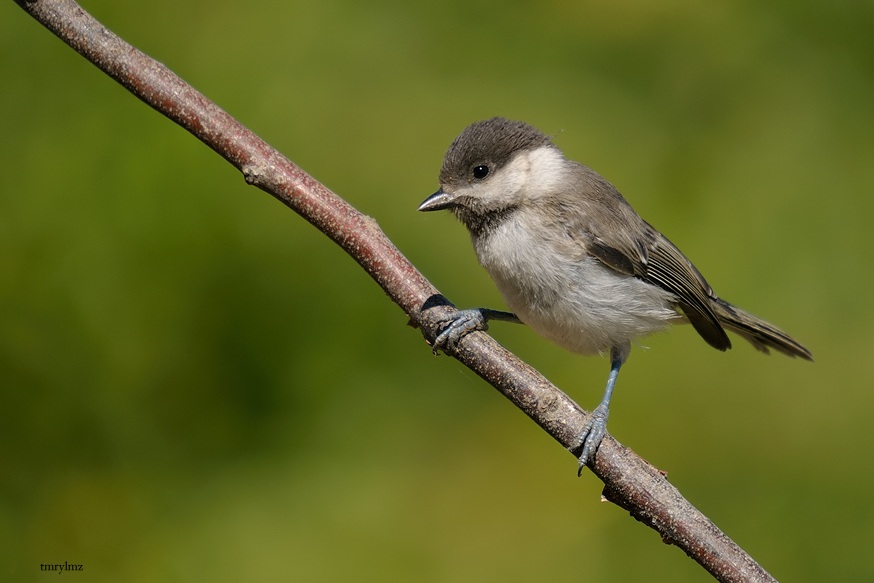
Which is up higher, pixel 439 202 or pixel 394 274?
pixel 439 202

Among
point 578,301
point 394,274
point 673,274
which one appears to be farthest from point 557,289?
point 394,274

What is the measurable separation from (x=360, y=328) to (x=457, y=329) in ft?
3.10

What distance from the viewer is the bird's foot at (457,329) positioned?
1.77 metres

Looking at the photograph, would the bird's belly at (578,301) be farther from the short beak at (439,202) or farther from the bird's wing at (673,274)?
the short beak at (439,202)

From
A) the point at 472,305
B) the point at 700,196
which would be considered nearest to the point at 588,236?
the point at 472,305

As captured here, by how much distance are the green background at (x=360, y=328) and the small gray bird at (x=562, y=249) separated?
1.30 feet

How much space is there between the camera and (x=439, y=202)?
2.32 meters

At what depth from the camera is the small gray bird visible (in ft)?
7.30

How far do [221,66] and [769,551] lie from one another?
2.19m

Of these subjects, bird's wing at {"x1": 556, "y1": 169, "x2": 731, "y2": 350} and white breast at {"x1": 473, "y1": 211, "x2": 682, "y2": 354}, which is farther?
bird's wing at {"x1": 556, "y1": 169, "x2": 731, "y2": 350}

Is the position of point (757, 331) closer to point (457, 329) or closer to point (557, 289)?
point (557, 289)

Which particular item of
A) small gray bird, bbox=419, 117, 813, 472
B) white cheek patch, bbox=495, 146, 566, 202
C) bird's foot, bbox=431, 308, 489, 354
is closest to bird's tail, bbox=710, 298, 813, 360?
small gray bird, bbox=419, 117, 813, 472

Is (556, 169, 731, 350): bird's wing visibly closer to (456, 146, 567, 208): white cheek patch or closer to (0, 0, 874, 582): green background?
(456, 146, 567, 208): white cheek patch

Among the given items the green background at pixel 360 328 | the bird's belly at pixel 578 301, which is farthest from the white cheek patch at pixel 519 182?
the green background at pixel 360 328
